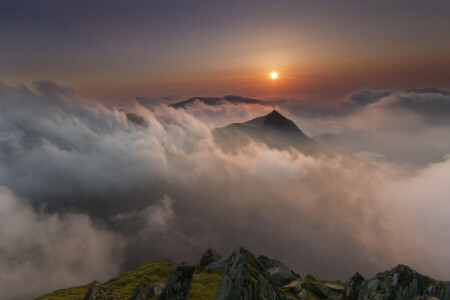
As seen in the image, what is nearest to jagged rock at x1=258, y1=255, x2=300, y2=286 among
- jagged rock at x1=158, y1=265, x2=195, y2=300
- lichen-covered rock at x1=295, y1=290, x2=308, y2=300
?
lichen-covered rock at x1=295, y1=290, x2=308, y2=300

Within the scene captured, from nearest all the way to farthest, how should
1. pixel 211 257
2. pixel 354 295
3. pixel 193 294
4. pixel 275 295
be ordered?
pixel 275 295
pixel 354 295
pixel 193 294
pixel 211 257

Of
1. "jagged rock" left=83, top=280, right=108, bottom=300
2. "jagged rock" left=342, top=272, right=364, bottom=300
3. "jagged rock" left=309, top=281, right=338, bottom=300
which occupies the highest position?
"jagged rock" left=342, top=272, right=364, bottom=300

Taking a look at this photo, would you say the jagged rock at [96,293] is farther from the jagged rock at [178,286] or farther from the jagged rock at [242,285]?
the jagged rock at [242,285]

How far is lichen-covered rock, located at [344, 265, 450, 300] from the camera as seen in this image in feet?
107

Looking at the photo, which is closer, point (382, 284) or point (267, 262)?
point (382, 284)

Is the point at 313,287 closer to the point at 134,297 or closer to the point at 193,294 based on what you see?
the point at 193,294

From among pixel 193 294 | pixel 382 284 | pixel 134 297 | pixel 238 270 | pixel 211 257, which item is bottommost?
pixel 211 257

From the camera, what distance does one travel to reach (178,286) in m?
33.8

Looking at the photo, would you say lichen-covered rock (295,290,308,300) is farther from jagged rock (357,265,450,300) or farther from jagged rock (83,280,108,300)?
jagged rock (83,280,108,300)

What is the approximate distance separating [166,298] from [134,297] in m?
13.0

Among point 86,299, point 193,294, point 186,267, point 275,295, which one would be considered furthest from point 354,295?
point 86,299

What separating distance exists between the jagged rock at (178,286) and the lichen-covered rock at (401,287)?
26.0m

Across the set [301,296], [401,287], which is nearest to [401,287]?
[401,287]

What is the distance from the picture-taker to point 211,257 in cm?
9469
